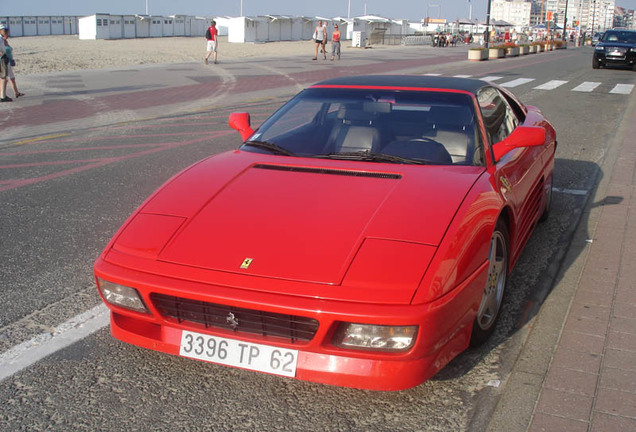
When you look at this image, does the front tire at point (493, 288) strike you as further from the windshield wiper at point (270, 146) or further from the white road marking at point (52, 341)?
the white road marking at point (52, 341)

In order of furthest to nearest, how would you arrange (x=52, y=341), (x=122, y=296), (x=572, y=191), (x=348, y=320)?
(x=572, y=191) → (x=52, y=341) → (x=122, y=296) → (x=348, y=320)

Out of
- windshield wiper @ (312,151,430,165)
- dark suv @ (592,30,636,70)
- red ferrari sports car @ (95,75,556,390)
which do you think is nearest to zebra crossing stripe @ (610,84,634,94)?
dark suv @ (592,30,636,70)

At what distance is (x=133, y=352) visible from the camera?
10.7 feet

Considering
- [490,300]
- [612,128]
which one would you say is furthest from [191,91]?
[490,300]

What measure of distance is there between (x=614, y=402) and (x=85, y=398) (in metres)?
2.23

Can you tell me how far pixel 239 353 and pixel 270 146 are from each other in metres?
1.59

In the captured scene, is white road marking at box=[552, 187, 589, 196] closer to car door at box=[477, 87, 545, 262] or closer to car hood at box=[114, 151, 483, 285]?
car door at box=[477, 87, 545, 262]

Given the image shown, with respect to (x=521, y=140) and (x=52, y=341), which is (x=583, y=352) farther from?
(x=52, y=341)

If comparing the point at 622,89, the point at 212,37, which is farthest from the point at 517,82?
the point at 212,37

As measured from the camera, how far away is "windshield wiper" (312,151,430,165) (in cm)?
367

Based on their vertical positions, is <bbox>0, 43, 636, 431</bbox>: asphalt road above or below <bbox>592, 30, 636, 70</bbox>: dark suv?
below

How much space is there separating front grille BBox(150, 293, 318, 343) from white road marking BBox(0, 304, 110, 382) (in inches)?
32.5

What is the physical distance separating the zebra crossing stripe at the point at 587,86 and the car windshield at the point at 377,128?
54.0ft

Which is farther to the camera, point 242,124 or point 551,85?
point 551,85
